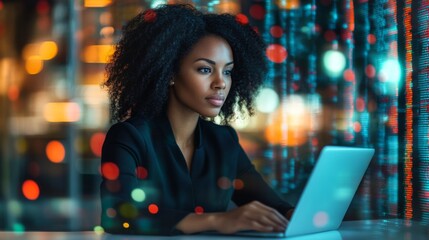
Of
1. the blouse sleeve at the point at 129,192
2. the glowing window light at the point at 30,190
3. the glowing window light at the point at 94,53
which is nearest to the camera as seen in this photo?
the blouse sleeve at the point at 129,192

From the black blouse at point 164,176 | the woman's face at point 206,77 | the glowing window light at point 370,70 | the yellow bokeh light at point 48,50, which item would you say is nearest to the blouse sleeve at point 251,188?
the black blouse at point 164,176

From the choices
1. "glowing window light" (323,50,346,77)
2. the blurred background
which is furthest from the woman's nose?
"glowing window light" (323,50,346,77)

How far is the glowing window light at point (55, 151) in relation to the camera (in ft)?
17.7

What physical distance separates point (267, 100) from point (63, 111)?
1636 millimetres

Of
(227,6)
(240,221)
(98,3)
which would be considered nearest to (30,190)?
(98,3)

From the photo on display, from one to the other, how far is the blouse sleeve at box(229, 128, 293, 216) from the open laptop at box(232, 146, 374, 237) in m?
0.37

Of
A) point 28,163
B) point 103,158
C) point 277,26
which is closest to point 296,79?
point 277,26

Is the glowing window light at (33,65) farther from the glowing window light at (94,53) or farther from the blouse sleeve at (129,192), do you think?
the blouse sleeve at (129,192)

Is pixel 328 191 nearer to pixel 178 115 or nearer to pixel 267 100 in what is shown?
pixel 178 115

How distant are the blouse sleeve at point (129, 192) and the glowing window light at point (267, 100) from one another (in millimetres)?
3852

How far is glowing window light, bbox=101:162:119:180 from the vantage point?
1.69 meters

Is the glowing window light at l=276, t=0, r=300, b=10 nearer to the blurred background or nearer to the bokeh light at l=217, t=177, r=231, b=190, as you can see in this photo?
the blurred background

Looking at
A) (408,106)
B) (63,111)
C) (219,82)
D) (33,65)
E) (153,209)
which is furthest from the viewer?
(33,65)

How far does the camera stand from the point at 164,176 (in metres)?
1.86
